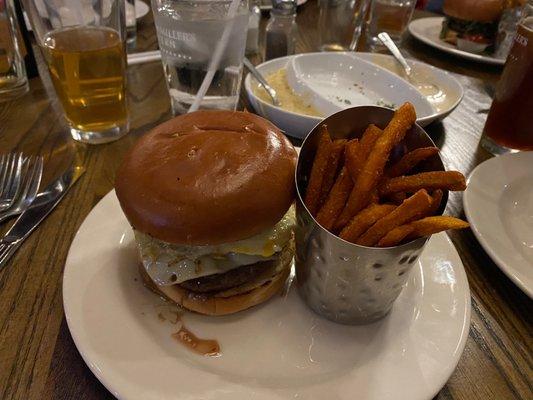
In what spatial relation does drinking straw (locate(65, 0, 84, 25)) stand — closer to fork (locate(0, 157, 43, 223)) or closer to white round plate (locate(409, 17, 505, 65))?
fork (locate(0, 157, 43, 223))

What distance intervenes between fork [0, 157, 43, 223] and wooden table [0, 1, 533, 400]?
2.6 inches

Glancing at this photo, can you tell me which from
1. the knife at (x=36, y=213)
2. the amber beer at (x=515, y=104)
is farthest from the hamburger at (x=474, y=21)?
the knife at (x=36, y=213)

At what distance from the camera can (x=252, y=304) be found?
0.98 metres

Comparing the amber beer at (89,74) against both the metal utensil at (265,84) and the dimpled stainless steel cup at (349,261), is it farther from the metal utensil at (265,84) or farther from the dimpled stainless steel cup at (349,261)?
the dimpled stainless steel cup at (349,261)

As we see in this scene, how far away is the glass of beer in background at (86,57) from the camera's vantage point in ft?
4.61

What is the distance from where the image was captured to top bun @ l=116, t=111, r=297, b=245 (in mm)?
879

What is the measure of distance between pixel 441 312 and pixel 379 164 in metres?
0.36

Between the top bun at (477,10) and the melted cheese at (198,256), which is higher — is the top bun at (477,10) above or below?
above

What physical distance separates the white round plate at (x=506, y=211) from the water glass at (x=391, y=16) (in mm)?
1344

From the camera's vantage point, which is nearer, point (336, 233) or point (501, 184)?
point (336, 233)

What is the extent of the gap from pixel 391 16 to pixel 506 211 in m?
1.63

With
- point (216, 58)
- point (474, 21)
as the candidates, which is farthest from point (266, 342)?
point (474, 21)

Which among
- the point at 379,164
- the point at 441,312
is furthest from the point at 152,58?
the point at 441,312

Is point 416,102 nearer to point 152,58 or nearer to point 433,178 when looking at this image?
point 433,178
